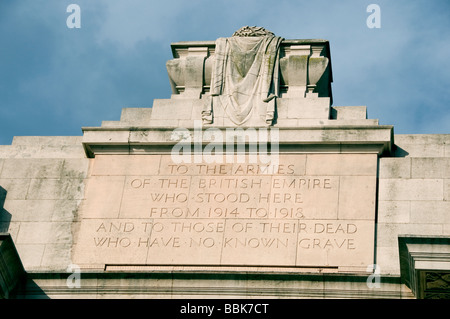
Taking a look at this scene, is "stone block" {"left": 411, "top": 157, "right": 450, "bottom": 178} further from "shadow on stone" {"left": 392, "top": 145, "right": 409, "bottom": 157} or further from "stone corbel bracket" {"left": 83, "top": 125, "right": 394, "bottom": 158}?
"stone corbel bracket" {"left": 83, "top": 125, "right": 394, "bottom": 158}

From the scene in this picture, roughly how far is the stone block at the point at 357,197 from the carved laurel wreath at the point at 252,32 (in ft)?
14.7

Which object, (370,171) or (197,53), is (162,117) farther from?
(370,171)

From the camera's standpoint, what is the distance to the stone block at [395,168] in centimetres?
2806

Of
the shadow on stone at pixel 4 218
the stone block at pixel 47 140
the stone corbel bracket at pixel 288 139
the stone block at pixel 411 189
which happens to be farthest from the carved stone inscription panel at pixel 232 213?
the shadow on stone at pixel 4 218

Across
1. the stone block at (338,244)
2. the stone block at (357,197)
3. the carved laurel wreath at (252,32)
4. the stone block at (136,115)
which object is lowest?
the stone block at (338,244)

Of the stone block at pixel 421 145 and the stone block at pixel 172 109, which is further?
the stone block at pixel 172 109

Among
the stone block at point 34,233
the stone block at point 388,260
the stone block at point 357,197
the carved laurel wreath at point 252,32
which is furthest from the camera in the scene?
the carved laurel wreath at point 252,32

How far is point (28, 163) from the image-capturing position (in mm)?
29750

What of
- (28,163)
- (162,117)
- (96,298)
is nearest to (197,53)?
(162,117)

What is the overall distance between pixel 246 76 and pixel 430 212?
18.1 feet

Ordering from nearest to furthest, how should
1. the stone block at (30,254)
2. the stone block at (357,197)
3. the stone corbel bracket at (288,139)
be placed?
the stone block at (357,197)
the stone block at (30,254)
the stone corbel bracket at (288,139)

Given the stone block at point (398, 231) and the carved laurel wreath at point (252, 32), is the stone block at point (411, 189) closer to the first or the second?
the stone block at point (398, 231)

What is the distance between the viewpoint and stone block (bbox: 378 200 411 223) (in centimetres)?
2745

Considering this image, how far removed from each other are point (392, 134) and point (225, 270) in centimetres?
489
